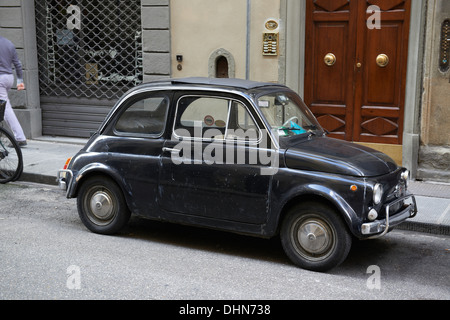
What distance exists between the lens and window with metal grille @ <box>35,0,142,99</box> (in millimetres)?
11570

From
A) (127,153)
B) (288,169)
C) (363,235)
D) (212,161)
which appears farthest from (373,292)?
(127,153)

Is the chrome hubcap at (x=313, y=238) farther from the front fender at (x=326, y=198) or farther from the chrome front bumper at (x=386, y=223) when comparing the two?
the chrome front bumper at (x=386, y=223)

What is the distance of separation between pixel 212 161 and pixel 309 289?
5.12 ft

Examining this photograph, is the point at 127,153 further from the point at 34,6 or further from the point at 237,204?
the point at 34,6

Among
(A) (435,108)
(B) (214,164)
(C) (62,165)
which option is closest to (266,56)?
(A) (435,108)

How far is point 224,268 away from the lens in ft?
18.4

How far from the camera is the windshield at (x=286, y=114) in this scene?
591 cm

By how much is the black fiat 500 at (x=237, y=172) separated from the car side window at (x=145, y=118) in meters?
0.01

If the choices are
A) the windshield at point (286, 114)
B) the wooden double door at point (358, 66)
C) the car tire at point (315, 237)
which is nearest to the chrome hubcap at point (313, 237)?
the car tire at point (315, 237)

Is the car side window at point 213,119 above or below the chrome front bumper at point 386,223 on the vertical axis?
above

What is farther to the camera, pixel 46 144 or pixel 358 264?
pixel 46 144

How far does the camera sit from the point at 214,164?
590cm

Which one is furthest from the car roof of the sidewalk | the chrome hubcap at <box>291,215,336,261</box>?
the sidewalk

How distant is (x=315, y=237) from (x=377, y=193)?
2.18 feet
